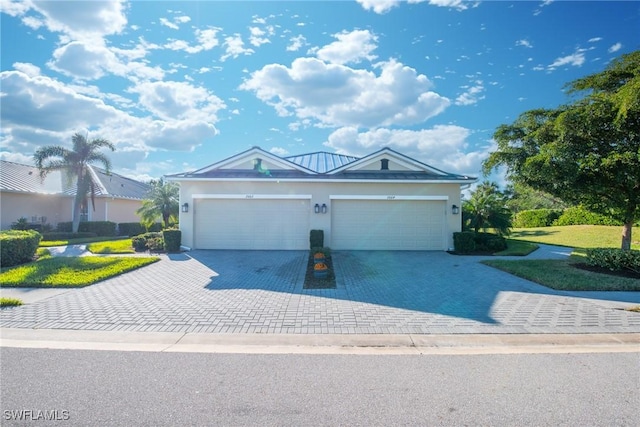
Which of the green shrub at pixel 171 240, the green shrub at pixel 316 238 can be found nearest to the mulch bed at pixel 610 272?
Answer: the green shrub at pixel 316 238

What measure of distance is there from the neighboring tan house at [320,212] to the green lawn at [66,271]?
324 cm

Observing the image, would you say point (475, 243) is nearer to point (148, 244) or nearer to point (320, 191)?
point (320, 191)

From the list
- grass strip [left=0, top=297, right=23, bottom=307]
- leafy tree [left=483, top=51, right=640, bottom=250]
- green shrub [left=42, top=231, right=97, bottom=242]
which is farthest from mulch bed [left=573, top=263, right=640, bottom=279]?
green shrub [left=42, top=231, right=97, bottom=242]

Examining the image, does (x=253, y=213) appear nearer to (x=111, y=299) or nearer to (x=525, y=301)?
(x=111, y=299)

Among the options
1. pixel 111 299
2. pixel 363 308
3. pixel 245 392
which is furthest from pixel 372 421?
pixel 111 299

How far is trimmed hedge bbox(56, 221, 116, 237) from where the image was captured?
21500mm

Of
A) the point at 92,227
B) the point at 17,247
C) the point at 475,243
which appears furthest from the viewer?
the point at 92,227

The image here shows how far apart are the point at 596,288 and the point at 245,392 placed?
8.33 metres

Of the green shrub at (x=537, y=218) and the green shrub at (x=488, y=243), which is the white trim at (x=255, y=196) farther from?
the green shrub at (x=537, y=218)

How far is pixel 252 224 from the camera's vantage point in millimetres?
13922

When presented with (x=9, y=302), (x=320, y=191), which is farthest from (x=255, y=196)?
(x=9, y=302)

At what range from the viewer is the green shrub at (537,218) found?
29266 mm

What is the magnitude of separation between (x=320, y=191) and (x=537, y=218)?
2599 cm

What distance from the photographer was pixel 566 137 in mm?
8820
